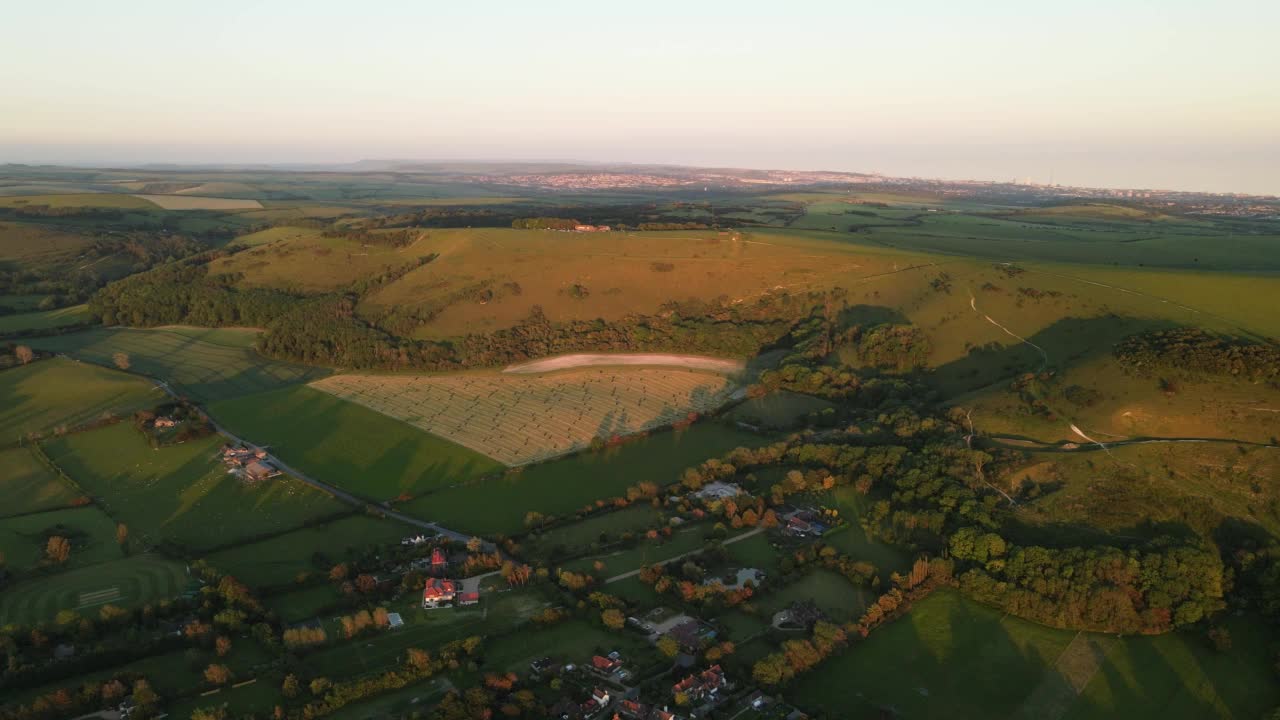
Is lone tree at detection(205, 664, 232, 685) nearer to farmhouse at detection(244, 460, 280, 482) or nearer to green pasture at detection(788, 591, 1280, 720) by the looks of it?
farmhouse at detection(244, 460, 280, 482)

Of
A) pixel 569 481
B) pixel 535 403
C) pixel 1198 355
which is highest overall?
pixel 1198 355

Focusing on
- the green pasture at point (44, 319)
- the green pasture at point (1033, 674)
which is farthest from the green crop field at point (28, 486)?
the green pasture at point (1033, 674)

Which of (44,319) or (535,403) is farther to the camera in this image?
(44,319)

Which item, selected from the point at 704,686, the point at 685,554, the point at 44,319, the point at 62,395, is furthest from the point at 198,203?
the point at 704,686

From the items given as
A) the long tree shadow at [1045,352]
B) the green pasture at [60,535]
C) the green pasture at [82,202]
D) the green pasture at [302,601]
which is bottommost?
the green pasture at [302,601]

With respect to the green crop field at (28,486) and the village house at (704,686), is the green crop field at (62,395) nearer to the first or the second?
the green crop field at (28,486)

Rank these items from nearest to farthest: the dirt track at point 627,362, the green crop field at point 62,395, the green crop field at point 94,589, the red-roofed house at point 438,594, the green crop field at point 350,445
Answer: the green crop field at point 94,589, the red-roofed house at point 438,594, the green crop field at point 350,445, the green crop field at point 62,395, the dirt track at point 627,362

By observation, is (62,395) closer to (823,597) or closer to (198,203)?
(823,597)
